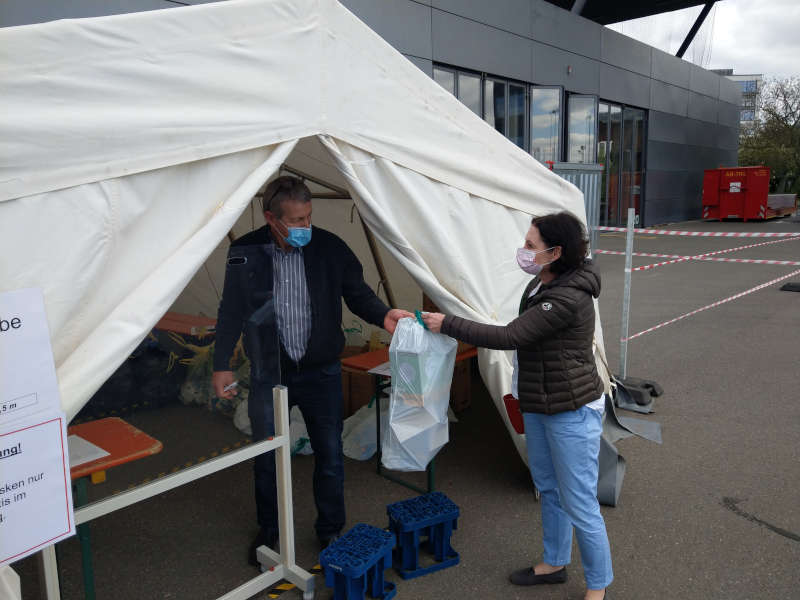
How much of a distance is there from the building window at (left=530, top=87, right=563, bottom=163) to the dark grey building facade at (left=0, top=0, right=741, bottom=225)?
1.1 inches

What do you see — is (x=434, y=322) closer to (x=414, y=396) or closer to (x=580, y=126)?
(x=414, y=396)

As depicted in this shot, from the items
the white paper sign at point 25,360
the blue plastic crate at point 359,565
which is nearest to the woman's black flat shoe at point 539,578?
the blue plastic crate at point 359,565

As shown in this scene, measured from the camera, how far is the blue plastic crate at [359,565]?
2.59 metres

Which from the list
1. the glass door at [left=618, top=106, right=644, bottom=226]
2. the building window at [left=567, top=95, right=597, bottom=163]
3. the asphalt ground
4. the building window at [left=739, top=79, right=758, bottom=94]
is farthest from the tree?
the asphalt ground

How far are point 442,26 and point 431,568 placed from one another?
11033 mm

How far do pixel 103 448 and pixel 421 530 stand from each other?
5.04 feet

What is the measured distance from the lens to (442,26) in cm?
1184

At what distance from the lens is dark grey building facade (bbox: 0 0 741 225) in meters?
11.3

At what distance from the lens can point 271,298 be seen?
2.73 metres

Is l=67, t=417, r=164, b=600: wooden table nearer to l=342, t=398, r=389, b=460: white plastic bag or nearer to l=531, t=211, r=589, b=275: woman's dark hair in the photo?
l=531, t=211, r=589, b=275: woman's dark hair

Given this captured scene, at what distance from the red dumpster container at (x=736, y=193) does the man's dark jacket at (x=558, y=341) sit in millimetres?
22555

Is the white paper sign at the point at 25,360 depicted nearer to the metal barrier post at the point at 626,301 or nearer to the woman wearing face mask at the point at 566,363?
the woman wearing face mask at the point at 566,363

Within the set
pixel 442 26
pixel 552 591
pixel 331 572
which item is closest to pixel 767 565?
pixel 552 591

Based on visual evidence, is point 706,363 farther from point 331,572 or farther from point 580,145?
point 580,145
